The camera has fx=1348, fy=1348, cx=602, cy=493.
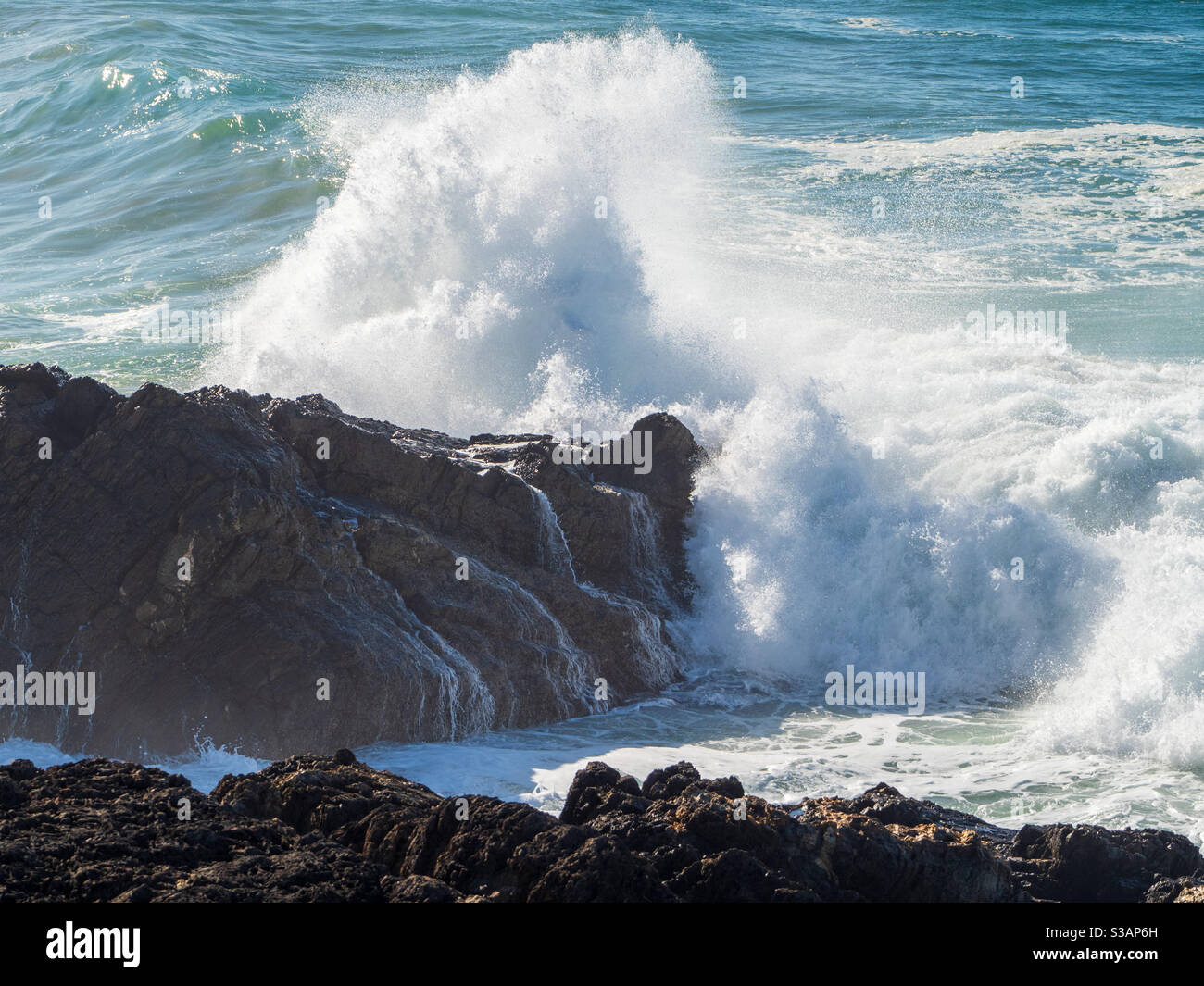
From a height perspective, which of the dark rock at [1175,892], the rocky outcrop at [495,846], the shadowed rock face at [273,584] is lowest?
the dark rock at [1175,892]

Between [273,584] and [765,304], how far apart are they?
37.3ft

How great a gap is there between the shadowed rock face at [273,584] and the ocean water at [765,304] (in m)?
0.42

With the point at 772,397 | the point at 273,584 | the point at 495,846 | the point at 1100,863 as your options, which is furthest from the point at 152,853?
the point at 772,397

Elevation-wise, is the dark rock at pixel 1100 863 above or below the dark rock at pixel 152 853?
below

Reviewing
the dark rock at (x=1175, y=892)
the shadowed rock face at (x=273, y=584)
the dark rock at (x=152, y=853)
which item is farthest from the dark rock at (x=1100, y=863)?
the shadowed rock face at (x=273, y=584)

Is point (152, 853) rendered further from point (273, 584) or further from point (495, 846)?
point (273, 584)

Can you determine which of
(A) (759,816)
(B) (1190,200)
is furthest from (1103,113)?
(A) (759,816)

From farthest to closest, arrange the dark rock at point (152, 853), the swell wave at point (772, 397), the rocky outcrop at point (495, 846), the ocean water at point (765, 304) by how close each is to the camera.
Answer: the swell wave at point (772, 397) → the ocean water at point (765, 304) → the rocky outcrop at point (495, 846) → the dark rock at point (152, 853)

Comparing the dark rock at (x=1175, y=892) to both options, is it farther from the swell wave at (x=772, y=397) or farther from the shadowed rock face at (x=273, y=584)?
the shadowed rock face at (x=273, y=584)

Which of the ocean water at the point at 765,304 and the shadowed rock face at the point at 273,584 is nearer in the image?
the shadowed rock face at the point at 273,584

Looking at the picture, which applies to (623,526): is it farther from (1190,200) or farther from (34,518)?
(1190,200)

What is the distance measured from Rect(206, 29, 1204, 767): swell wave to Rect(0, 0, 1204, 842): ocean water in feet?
0.15

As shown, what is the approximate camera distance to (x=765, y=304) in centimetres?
1909

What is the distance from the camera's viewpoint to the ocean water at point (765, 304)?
33.2 feet
